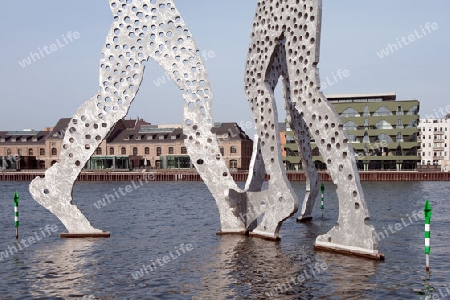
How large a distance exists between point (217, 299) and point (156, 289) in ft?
6.24

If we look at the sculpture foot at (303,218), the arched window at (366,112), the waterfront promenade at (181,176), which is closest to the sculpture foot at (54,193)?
the sculpture foot at (303,218)

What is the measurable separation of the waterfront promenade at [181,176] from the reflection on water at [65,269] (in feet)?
201

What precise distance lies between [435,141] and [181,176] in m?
71.5

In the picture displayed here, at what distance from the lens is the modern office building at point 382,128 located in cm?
8488

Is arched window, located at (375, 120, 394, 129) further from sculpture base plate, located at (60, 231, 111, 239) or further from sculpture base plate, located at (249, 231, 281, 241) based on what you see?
sculpture base plate, located at (60, 231, 111, 239)

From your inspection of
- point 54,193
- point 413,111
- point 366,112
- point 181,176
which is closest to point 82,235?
point 54,193

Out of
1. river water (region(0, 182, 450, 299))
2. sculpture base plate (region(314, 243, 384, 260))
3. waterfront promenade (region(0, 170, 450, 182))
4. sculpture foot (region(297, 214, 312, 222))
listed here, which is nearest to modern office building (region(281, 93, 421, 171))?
waterfront promenade (region(0, 170, 450, 182))

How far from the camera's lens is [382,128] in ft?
281

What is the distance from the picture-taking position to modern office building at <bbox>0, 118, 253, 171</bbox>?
9806cm

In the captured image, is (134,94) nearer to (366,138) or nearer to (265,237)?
(265,237)

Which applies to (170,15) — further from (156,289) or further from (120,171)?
(120,171)

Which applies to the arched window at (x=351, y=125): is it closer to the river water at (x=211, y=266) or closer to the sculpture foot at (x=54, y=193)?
the river water at (x=211, y=266)

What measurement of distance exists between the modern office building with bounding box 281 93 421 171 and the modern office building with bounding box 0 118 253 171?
13.1m

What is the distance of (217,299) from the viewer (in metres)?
13.2
